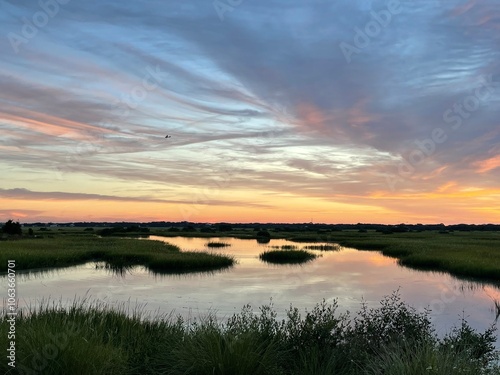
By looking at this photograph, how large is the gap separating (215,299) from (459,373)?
17.0m

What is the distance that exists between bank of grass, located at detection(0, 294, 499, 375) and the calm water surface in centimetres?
617

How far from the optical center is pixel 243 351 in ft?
27.6

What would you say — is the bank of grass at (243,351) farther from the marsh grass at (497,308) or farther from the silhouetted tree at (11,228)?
the silhouetted tree at (11,228)

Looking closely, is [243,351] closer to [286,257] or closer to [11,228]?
[286,257]

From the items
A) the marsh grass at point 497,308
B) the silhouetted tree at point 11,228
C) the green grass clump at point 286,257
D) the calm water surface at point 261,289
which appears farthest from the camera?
the silhouetted tree at point 11,228

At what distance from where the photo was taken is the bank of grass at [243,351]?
25.2 feet

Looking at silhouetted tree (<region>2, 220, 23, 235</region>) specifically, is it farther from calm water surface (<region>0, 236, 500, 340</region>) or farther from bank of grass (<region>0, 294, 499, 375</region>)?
bank of grass (<region>0, 294, 499, 375</region>)

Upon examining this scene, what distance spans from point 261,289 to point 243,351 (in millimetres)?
18012

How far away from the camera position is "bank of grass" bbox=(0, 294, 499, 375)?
25.2ft

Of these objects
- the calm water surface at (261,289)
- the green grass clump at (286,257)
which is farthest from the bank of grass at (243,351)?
the green grass clump at (286,257)

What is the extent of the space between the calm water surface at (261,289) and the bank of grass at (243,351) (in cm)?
617

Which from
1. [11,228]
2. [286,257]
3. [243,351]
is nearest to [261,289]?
[243,351]

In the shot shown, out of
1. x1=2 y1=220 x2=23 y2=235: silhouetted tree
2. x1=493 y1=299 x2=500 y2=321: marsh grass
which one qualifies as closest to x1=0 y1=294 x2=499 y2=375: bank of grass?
x1=493 y1=299 x2=500 y2=321: marsh grass

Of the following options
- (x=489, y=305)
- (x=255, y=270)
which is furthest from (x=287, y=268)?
(x=489, y=305)
